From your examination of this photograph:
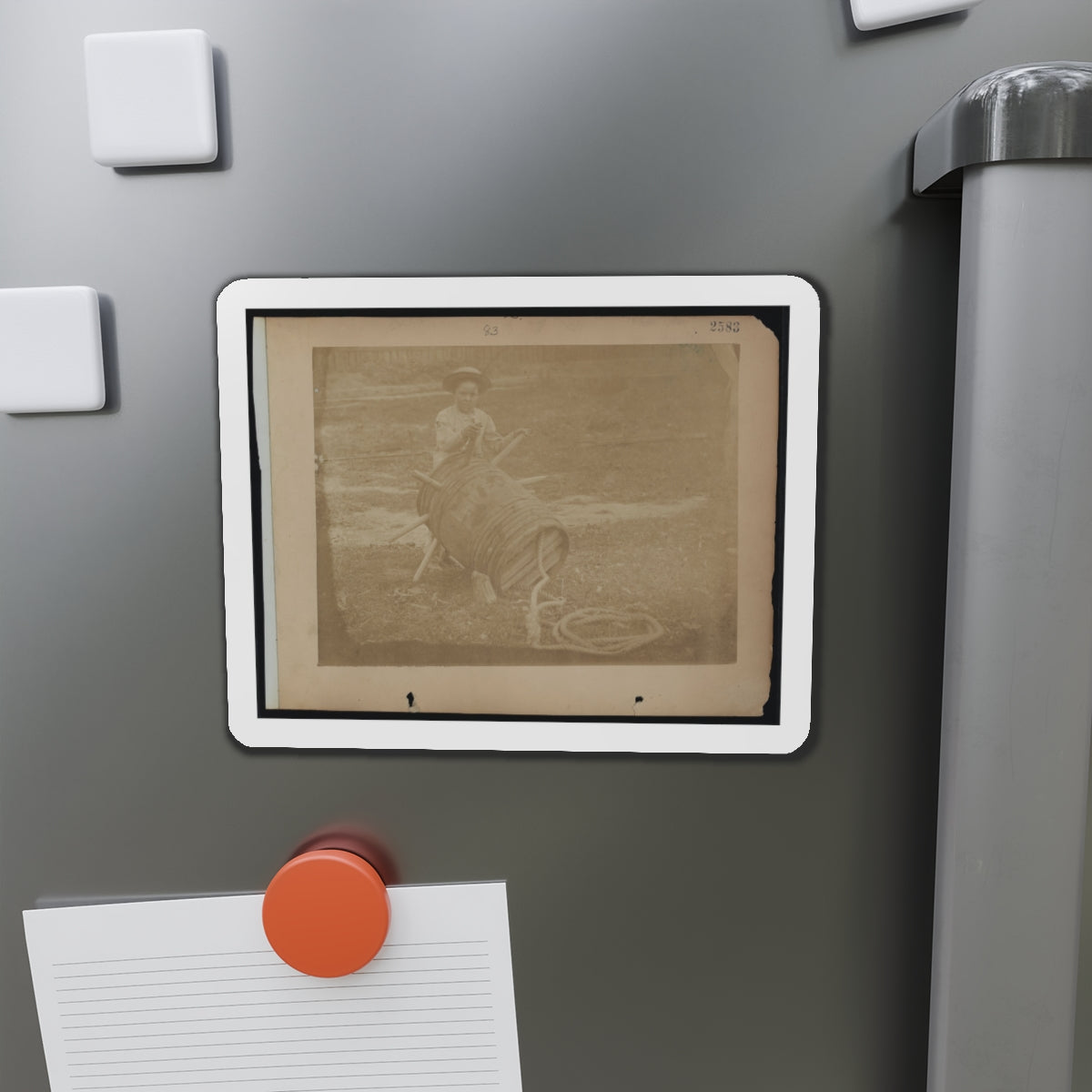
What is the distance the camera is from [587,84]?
328 mm

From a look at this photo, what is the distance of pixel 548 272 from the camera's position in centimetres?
33

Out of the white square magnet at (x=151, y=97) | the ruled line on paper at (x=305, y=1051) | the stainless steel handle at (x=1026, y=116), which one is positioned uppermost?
the white square magnet at (x=151, y=97)

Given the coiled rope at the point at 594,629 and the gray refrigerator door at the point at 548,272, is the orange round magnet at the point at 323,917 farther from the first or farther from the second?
the coiled rope at the point at 594,629

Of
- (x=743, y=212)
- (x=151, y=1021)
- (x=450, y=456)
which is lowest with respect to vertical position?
(x=151, y=1021)

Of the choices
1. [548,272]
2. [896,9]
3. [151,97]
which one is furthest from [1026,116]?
[151,97]

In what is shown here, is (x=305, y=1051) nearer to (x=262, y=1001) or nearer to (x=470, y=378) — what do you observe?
(x=262, y=1001)

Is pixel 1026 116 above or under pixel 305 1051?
above

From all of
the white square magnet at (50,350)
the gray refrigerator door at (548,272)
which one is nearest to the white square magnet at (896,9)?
the gray refrigerator door at (548,272)

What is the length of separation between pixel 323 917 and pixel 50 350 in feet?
0.91

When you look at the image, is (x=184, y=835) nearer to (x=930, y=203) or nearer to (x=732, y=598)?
(x=732, y=598)

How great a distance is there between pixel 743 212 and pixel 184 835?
37cm

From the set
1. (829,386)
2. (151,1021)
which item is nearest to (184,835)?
(151,1021)

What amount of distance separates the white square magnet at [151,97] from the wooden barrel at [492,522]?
6.8 inches

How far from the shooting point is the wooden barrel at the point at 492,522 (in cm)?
34
